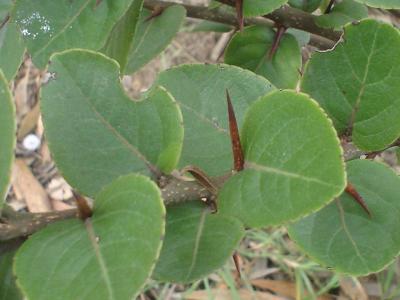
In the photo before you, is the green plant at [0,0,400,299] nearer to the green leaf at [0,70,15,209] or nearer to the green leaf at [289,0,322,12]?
the green leaf at [0,70,15,209]

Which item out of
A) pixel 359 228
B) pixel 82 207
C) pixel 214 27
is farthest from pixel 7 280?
pixel 214 27

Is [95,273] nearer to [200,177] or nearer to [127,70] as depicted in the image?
[200,177]

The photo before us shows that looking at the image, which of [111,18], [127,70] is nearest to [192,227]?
[111,18]

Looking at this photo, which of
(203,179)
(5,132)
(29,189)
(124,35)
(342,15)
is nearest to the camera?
(5,132)

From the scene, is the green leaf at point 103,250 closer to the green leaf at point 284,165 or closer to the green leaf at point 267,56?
the green leaf at point 284,165

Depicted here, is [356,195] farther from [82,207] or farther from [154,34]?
[154,34]

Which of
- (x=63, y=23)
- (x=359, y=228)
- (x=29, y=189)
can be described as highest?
(x=63, y=23)
